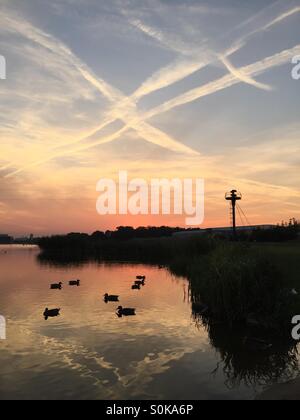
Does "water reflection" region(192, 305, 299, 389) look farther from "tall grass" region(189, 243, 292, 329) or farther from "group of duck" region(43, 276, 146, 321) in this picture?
"group of duck" region(43, 276, 146, 321)

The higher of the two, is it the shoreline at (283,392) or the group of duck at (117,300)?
the group of duck at (117,300)

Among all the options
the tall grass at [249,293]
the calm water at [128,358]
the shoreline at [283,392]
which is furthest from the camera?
the tall grass at [249,293]

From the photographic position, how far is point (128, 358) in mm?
15547

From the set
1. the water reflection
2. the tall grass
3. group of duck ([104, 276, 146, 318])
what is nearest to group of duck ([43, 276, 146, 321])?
group of duck ([104, 276, 146, 318])

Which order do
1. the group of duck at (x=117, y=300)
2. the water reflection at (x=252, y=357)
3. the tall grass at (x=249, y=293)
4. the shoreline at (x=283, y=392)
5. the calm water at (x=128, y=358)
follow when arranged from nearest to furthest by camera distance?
the shoreline at (x=283, y=392)
the calm water at (x=128, y=358)
the water reflection at (x=252, y=357)
the tall grass at (x=249, y=293)
the group of duck at (x=117, y=300)

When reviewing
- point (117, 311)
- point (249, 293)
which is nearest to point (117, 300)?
point (117, 311)

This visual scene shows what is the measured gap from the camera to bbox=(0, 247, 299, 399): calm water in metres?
12.5

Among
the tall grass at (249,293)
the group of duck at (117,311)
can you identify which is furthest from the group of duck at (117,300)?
the tall grass at (249,293)

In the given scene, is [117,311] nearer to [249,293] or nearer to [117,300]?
[117,300]

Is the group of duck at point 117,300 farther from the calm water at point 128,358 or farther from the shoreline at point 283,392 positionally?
the shoreline at point 283,392

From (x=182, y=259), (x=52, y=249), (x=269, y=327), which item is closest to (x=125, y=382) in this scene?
(x=269, y=327)

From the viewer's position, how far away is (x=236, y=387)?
12.6m

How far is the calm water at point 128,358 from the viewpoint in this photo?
12484 mm
